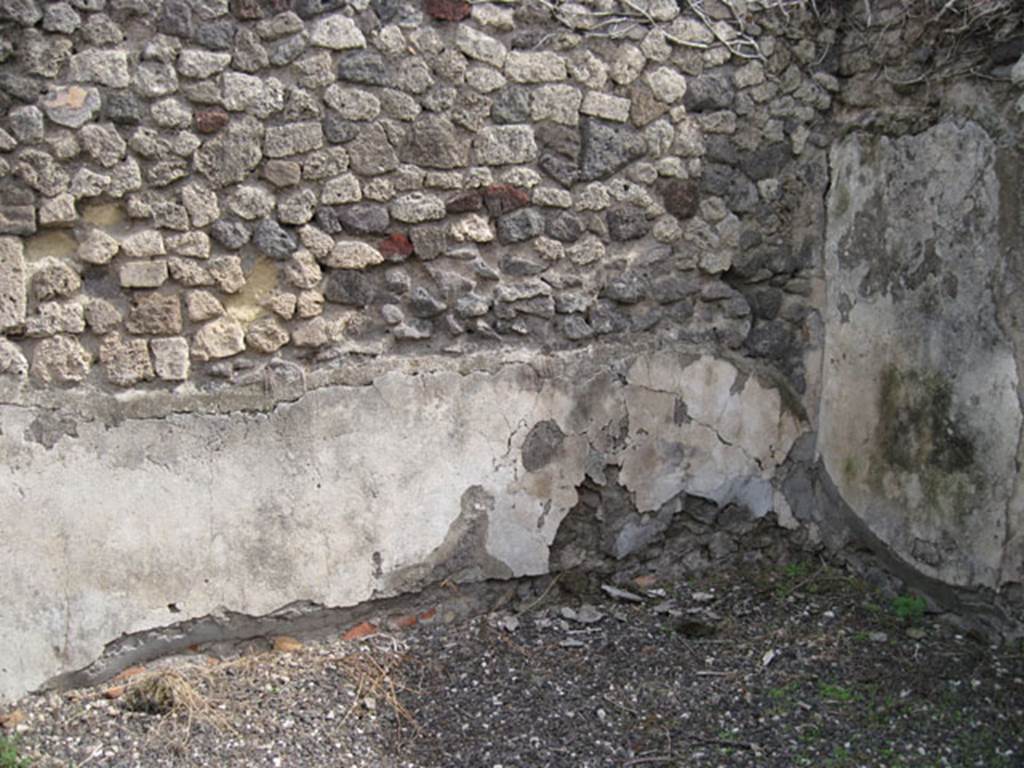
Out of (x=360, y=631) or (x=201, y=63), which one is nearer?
(x=201, y=63)

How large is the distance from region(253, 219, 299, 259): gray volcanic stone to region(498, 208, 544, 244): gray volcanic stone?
0.67 metres

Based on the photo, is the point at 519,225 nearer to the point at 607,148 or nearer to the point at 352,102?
the point at 607,148

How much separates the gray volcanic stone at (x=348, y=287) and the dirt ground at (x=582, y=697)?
1.08 metres

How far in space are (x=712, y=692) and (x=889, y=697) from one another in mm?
515

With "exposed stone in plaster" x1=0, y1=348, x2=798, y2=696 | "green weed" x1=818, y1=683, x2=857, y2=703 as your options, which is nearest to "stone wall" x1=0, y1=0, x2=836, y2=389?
"exposed stone in plaster" x1=0, y1=348, x2=798, y2=696

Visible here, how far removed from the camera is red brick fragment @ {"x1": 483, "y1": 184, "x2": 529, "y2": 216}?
→ 343cm

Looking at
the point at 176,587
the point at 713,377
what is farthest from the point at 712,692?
the point at 176,587

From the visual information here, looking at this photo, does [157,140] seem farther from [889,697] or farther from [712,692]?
[889,697]

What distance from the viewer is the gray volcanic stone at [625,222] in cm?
362

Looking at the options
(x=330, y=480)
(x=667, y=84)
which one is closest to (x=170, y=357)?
(x=330, y=480)

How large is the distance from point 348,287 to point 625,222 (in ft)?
3.20

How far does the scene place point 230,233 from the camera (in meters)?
3.12

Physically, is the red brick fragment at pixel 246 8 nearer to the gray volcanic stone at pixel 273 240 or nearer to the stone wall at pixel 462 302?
the stone wall at pixel 462 302

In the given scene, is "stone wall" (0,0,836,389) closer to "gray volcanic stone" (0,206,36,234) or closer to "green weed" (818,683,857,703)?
"gray volcanic stone" (0,206,36,234)
